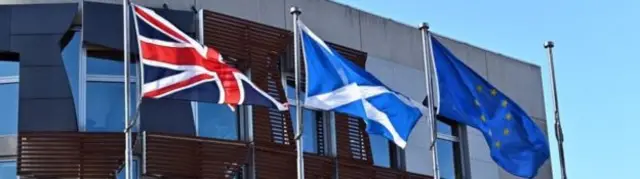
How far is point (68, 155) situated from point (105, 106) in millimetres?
1348

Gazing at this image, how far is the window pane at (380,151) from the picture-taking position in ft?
84.4

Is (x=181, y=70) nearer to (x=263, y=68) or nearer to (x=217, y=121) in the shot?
(x=217, y=121)

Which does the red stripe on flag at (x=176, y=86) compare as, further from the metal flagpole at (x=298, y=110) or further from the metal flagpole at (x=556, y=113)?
the metal flagpole at (x=556, y=113)

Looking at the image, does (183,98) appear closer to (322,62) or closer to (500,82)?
(322,62)

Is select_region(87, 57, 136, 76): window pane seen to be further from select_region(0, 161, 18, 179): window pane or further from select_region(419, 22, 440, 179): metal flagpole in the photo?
select_region(419, 22, 440, 179): metal flagpole

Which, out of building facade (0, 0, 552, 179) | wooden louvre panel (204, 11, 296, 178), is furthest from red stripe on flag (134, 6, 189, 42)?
wooden louvre panel (204, 11, 296, 178)

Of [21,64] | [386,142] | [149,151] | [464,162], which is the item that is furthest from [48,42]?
[464,162]

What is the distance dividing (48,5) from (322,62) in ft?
15.4

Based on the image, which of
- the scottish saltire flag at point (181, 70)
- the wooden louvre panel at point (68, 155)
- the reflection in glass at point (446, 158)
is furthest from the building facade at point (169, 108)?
the scottish saltire flag at point (181, 70)

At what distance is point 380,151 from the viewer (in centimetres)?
2597

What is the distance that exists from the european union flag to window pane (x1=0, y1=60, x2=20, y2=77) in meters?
6.94

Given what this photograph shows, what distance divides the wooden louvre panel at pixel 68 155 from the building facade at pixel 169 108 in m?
0.02

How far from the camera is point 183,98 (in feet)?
64.8

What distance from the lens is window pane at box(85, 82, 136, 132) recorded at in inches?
858
